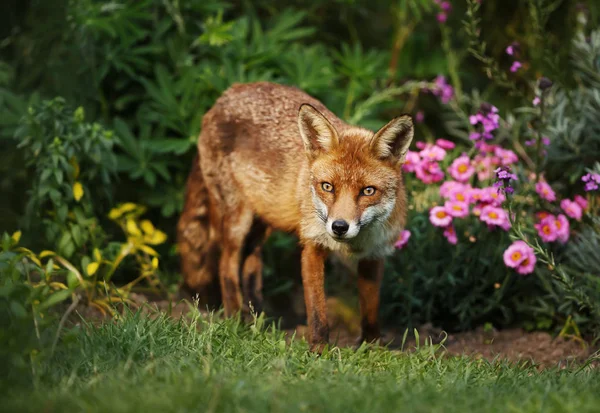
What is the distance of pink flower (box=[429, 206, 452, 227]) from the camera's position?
551 cm

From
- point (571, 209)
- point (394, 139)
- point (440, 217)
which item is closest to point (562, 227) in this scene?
point (571, 209)

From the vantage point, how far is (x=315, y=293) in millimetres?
4840

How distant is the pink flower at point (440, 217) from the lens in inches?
217

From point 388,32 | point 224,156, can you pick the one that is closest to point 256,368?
point 224,156

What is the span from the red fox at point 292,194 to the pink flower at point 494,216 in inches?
28.6

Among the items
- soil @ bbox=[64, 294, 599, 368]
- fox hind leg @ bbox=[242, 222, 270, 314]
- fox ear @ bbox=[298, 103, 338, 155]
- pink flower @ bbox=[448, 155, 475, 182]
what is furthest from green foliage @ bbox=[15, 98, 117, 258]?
pink flower @ bbox=[448, 155, 475, 182]

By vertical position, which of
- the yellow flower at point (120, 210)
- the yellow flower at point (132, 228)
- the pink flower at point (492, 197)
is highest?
the pink flower at point (492, 197)

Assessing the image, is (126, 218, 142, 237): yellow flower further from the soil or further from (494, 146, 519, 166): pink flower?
(494, 146, 519, 166): pink flower

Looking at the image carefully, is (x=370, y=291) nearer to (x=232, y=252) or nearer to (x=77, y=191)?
(x=232, y=252)

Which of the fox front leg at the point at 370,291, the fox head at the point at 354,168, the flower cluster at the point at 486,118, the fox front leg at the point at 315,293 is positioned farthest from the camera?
the flower cluster at the point at 486,118

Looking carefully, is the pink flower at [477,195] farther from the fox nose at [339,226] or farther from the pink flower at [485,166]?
the fox nose at [339,226]

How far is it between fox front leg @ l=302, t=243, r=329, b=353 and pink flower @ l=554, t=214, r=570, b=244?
5.94 feet

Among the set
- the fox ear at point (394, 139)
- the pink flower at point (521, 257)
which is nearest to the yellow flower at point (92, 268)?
the fox ear at point (394, 139)

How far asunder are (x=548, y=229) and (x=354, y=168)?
1843mm
